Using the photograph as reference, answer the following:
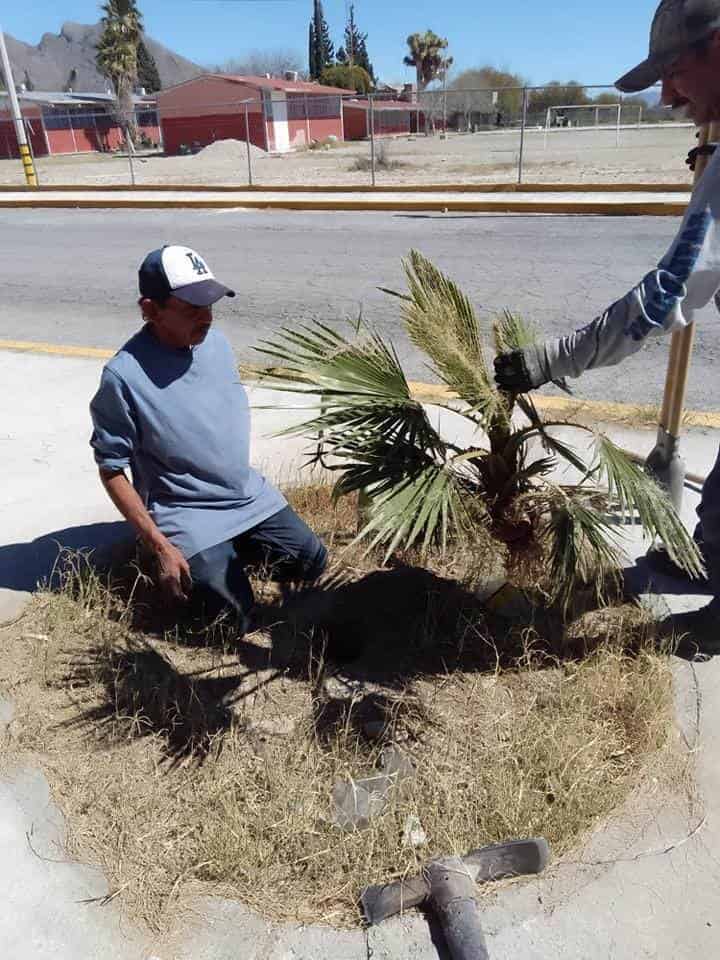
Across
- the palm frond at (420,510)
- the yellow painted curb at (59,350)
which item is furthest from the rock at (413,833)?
the yellow painted curb at (59,350)

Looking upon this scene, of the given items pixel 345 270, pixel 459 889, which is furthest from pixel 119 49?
pixel 459 889

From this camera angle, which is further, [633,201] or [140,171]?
[140,171]

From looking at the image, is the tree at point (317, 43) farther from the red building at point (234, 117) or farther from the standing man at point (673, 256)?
the standing man at point (673, 256)

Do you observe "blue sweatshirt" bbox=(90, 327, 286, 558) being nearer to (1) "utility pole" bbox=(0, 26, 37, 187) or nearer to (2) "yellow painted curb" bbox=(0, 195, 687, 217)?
(2) "yellow painted curb" bbox=(0, 195, 687, 217)

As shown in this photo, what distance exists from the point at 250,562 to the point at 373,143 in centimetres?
1510

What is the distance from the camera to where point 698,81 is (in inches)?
77.6

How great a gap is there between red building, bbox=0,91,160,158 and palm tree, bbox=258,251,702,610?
43.8 metres

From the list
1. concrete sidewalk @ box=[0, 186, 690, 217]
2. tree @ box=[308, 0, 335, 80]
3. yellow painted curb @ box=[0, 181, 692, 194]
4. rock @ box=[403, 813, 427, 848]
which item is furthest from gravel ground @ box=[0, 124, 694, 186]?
tree @ box=[308, 0, 335, 80]

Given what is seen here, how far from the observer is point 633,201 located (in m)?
13.0

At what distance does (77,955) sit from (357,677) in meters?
1.16

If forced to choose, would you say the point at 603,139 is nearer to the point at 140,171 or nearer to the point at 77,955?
the point at 140,171

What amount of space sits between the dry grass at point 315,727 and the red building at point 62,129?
4374 cm

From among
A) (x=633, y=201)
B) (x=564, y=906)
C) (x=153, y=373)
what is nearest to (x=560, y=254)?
(x=633, y=201)

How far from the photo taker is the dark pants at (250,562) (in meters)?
2.71
